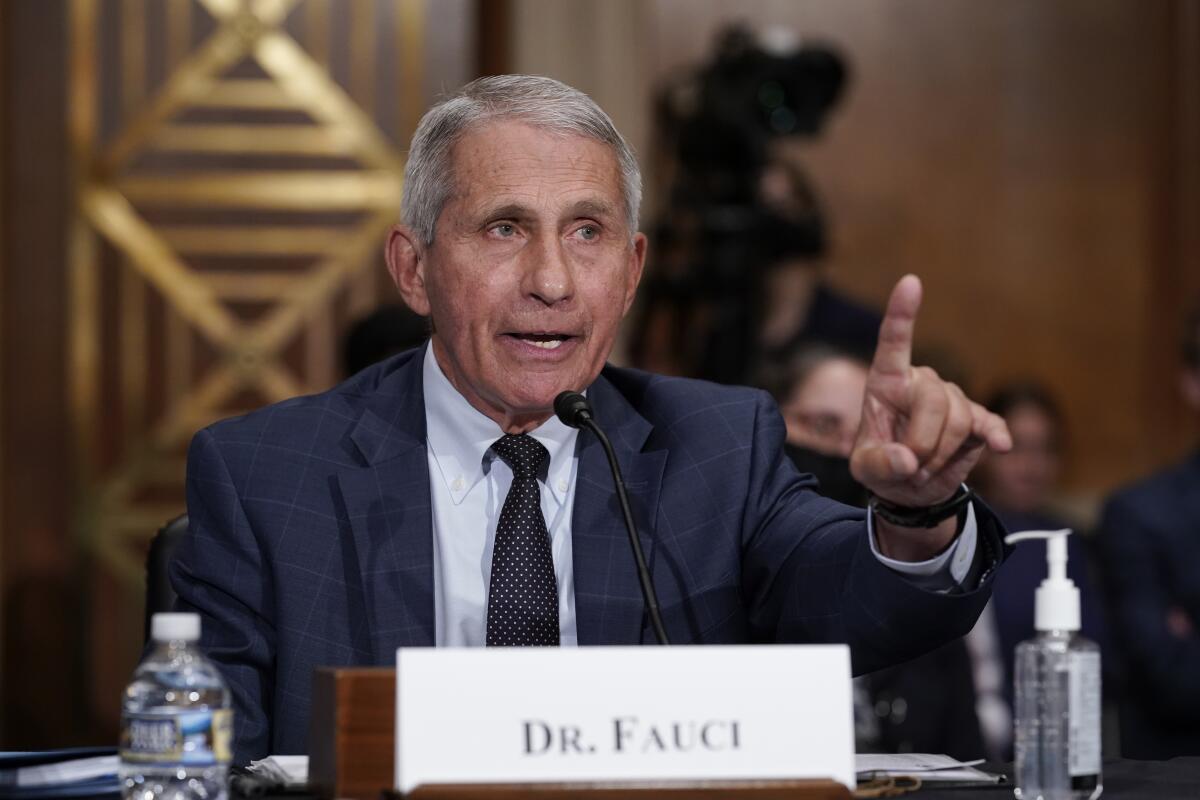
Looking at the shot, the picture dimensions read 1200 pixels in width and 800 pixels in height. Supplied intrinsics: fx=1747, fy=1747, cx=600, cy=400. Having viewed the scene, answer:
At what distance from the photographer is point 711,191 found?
4574mm

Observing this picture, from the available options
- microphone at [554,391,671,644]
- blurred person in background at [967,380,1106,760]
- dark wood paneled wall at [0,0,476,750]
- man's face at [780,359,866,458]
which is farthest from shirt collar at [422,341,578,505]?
dark wood paneled wall at [0,0,476,750]

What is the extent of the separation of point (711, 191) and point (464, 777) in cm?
343

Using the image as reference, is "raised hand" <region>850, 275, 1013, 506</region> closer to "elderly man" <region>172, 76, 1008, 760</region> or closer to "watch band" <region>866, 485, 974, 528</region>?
"watch band" <region>866, 485, 974, 528</region>

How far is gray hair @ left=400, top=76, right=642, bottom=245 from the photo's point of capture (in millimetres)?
1960

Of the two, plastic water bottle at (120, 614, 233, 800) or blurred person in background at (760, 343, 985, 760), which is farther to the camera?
blurred person in background at (760, 343, 985, 760)

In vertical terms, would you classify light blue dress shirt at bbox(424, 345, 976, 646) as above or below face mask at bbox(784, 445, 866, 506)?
below

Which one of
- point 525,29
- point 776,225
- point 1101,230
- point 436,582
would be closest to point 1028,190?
Answer: point 1101,230

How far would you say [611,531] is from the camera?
76.7 inches

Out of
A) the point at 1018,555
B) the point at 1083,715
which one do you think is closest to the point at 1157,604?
the point at 1018,555

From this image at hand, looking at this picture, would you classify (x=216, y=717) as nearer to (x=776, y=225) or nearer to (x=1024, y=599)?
(x=1024, y=599)

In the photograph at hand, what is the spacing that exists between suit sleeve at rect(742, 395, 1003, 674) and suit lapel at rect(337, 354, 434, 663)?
1.22 feet

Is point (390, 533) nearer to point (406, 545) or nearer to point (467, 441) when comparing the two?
point (406, 545)

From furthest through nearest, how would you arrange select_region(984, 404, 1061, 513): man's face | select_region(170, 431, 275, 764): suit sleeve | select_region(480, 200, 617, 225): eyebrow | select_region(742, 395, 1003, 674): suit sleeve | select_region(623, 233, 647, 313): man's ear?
1. select_region(984, 404, 1061, 513): man's face
2. select_region(623, 233, 647, 313): man's ear
3. select_region(480, 200, 617, 225): eyebrow
4. select_region(170, 431, 275, 764): suit sleeve
5. select_region(742, 395, 1003, 674): suit sleeve

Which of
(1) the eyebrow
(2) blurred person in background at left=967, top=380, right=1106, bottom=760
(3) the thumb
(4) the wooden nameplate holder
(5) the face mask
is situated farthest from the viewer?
(2) blurred person in background at left=967, top=380, right=1106, bottom=760
